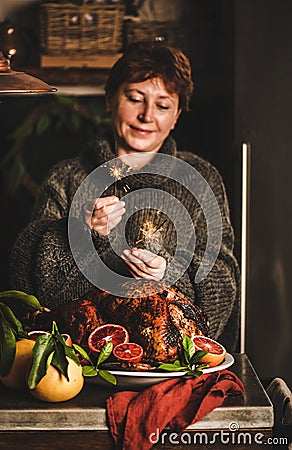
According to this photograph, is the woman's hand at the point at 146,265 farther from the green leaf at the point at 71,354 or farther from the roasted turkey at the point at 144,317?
the green leaf at the point at 71,354

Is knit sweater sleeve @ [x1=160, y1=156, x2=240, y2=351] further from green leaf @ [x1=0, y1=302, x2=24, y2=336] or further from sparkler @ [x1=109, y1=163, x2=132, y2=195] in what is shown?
green leaf @ [x1=0, y1=302, x2=24, y2=336]

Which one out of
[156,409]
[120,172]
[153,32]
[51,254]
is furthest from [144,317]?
[153,32]

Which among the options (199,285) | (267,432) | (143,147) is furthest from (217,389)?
(143,147)

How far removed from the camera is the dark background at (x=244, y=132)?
2.15m

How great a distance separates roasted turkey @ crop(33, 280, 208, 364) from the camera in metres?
1.41

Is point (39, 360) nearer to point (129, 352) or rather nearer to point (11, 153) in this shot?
point (129, 352)

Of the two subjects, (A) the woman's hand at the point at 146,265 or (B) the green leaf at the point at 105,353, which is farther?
(A) the woman's hand at the point at 146,265

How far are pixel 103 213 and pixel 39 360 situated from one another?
69cm

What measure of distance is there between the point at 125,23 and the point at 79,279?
731 mm

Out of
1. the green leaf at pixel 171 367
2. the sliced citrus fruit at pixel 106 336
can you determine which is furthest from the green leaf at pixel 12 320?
the green leaf at pixel 171 367

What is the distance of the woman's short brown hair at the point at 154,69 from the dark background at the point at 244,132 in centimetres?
10

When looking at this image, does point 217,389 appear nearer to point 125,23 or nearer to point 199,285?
point 199,285

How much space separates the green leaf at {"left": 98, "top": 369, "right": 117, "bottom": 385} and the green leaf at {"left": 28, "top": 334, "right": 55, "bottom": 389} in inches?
4.2

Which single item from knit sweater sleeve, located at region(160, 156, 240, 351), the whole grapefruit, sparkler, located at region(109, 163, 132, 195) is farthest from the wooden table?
sparkler, located at region(109, 163, 132, 195)
